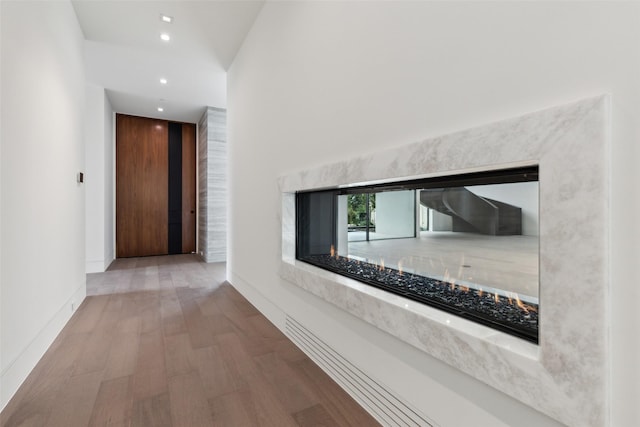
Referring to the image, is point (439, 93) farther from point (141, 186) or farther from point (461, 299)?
point (141, 186)

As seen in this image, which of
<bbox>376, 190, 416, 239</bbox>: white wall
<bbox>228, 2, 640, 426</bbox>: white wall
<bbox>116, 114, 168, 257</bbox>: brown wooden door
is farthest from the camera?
<bbox>116, 114, 168, 257</bbox>: brown wooden door

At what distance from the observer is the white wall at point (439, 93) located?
71 cm

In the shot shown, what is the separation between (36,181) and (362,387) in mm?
2200

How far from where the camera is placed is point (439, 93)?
111cm

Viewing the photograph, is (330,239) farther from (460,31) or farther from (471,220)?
(460,31)

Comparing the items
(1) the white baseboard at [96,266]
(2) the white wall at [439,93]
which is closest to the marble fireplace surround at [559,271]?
(2) the white wall at [439,93]

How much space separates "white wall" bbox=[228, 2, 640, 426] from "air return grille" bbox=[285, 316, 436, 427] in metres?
0.05

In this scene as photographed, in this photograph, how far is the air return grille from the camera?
1.25m

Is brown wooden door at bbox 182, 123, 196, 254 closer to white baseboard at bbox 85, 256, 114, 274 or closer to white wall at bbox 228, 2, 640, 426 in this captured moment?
white baseboard at bbox 85, 256, 114, 274

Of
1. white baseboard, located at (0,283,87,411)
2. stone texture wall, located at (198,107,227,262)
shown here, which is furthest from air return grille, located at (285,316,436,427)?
stone texture wall, located at (198,107,227,262)

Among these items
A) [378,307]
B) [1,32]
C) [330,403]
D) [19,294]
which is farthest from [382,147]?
[19,294]

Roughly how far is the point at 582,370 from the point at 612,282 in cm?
22

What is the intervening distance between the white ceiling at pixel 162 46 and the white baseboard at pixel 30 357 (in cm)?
259

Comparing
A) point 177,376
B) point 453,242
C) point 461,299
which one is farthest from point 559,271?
point 177,376
